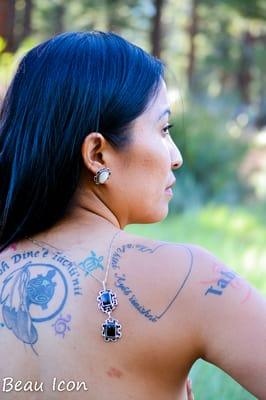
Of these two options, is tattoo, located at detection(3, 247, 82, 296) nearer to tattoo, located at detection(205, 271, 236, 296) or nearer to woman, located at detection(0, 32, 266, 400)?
woman, located at detection(0, 32, 266, 400)

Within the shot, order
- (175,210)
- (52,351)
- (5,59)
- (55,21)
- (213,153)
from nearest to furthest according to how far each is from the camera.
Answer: (52,351) → (5,59) → (175,210) → (213,153) → (55,21)

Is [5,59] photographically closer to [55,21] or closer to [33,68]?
[33,68]

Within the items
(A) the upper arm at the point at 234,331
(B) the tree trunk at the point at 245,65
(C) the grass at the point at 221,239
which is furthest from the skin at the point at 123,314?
(B) the tree trunk at the point at 245,65

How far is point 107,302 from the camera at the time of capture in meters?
1.49

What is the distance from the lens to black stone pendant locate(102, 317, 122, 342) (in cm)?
148

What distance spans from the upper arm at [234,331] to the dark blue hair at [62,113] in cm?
41

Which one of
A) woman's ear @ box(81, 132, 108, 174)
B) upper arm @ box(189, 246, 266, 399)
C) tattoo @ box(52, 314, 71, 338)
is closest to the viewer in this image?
upper arm @ box(189, 246, 266, 399)

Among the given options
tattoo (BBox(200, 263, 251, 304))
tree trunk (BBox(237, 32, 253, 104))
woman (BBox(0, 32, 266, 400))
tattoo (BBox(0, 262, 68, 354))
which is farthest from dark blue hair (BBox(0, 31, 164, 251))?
tree trunk (BBox(237, 32, 253, 104))

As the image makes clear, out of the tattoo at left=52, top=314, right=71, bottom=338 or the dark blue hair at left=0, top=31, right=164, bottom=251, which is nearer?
the tattoo at left=52, top=314, right=71, bottom=338

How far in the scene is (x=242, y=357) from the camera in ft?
4.67

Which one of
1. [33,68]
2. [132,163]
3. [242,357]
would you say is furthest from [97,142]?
[242,357]

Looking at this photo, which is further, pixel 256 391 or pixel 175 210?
pixel 175 210

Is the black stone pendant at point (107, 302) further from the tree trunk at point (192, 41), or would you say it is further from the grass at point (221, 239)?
the tree trunk at point (192, 41)

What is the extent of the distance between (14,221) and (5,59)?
20.1 ft
